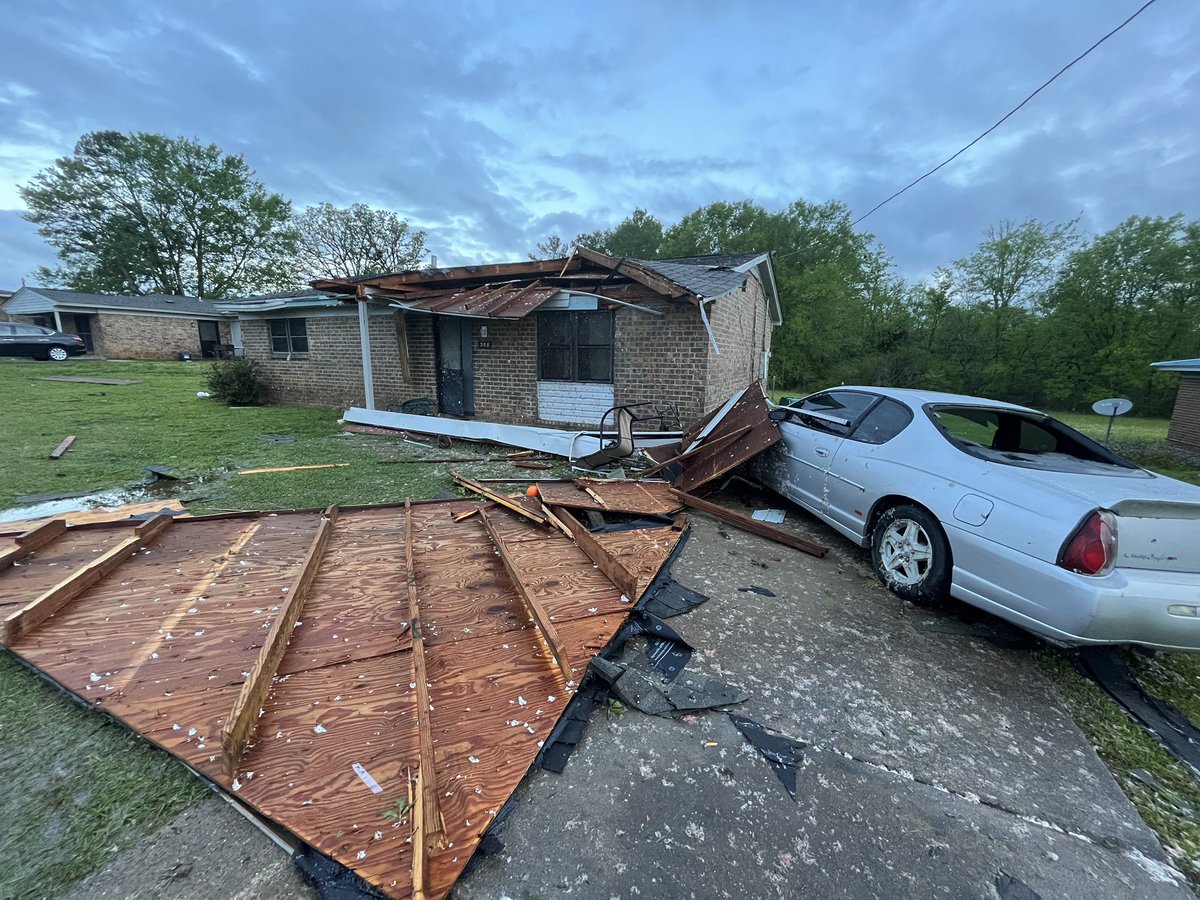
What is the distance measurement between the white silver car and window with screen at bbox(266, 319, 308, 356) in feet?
41.7

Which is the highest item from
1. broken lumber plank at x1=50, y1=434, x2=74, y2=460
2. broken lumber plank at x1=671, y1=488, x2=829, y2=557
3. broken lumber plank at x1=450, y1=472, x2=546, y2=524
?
broken lumber plank at x1=50, y1=434, x2=74, y2=460

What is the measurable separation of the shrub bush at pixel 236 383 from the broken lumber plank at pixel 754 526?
498 inches

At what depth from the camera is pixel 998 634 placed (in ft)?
10.4

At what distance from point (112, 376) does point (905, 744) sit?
24.4 m

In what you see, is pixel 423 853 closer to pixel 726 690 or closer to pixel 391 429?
pixel 726 690

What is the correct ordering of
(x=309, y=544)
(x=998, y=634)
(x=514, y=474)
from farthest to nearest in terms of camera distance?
(x=514, y=474) → (x=309, y=544) → (x=998, y=634)

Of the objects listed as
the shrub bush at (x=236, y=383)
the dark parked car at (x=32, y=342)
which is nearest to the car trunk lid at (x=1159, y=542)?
the shrub bush at (x=236, y=383)

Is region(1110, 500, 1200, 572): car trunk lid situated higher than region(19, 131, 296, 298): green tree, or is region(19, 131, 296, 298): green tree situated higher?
region(19, 131, 296, 298): green tree

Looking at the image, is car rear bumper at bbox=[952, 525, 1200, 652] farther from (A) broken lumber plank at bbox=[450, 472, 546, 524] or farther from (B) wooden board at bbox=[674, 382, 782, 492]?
(A) broken lumber plank at bbox=[450, 472, 546, 524]

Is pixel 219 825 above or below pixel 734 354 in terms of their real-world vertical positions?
below

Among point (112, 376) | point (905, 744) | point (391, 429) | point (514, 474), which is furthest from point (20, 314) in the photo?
point (905, 744)

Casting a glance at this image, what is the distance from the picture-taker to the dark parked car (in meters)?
19.9

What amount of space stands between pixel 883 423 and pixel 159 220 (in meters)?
50.3

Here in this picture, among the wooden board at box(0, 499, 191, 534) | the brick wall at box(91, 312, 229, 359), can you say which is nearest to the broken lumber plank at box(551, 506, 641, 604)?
the wooden board at box(0, 499, 191, 534)
